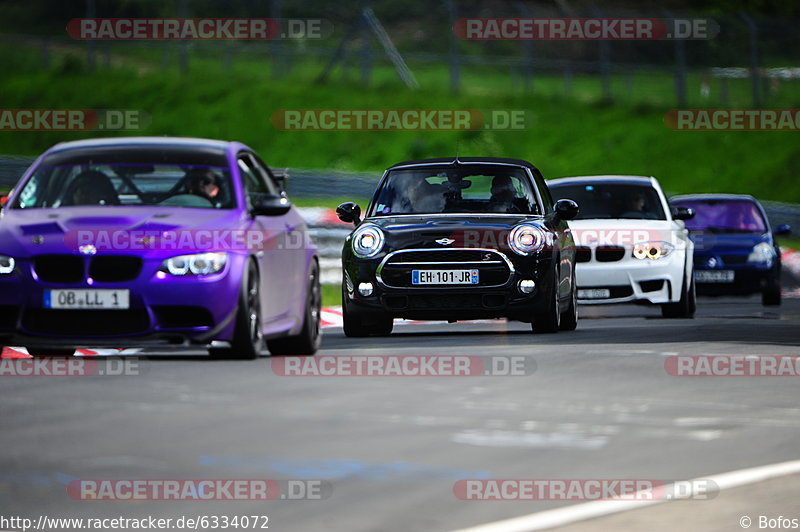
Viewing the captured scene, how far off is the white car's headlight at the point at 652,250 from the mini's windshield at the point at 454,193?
3259mm

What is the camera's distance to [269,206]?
13.2 m

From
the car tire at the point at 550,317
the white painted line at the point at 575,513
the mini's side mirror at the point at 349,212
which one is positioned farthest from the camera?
the mini's side mirror at the point at 349,212

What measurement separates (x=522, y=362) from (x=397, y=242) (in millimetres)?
1672

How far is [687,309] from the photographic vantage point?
20797 millimetres

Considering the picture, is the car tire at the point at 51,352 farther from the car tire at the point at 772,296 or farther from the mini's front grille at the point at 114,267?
the car tire at the point at 772,296

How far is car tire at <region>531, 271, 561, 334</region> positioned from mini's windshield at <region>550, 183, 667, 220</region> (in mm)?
3528

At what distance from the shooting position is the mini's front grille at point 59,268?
40.9ft

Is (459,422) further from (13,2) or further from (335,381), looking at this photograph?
(13,2)

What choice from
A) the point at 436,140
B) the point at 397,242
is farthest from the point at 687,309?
the point at 436,140

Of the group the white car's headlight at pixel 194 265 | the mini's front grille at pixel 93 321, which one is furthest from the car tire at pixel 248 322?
the mini's front grille at pixel 93 321
